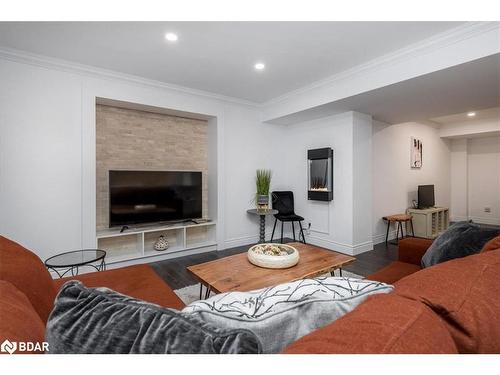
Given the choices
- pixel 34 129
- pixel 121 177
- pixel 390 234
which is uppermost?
pixel 34 129

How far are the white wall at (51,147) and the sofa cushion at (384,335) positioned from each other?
10.9ft

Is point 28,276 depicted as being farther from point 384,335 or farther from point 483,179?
point 483,179

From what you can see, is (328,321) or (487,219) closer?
(328,321)

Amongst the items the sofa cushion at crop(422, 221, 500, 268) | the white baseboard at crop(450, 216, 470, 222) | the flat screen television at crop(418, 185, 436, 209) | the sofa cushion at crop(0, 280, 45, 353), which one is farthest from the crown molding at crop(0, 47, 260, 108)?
the white baseboard at crop(450, 216, 470, 222)

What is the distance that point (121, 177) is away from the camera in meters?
3.25

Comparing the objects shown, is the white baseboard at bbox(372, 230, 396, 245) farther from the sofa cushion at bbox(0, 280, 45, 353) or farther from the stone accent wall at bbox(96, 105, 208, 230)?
the sofa cushion at bbox(0, 280, 45, 353)

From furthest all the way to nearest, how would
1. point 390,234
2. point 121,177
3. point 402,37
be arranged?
point 390,234, point 121,177, point 402,37

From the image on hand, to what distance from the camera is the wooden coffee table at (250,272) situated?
1.74 meters

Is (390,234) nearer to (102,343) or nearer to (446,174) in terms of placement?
(446,174)

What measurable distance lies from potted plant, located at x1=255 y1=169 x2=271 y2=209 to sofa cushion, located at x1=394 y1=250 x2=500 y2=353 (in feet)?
11.2

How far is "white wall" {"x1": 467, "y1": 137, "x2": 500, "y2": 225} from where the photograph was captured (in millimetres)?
6184

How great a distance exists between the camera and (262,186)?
437 centimetres

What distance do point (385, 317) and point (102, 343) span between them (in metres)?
0.59

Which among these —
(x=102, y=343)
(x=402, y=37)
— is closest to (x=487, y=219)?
(x=402, y=37)
